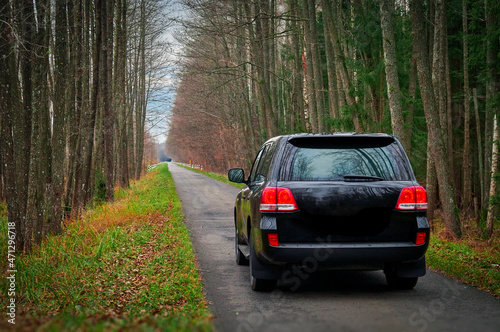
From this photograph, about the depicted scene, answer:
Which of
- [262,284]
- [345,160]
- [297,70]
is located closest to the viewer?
[345,160]

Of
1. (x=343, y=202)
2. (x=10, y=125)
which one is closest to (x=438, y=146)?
(x=343, y=202)

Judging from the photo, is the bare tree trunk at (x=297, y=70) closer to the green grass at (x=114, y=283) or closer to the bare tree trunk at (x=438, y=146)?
the bare tree trunk at (x=438, y=146)

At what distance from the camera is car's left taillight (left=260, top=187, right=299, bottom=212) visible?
5.31 meters

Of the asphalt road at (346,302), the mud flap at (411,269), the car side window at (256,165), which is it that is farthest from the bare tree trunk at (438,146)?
the mud flap at (411,269)

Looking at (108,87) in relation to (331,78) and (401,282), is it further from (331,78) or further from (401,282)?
(401,282)

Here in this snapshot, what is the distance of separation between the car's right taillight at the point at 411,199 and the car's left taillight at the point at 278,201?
118 cm

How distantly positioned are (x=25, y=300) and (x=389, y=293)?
470 centimetres

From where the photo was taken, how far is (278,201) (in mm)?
5324

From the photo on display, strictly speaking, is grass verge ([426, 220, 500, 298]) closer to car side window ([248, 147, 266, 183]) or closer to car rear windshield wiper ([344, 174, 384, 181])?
car rear windshield wiper ([344, 174, 384, 181])

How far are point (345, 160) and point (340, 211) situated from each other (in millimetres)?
611

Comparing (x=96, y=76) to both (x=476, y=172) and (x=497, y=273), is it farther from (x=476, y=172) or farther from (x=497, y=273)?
(x=476, y=172)

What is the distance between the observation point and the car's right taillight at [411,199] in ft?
17.6

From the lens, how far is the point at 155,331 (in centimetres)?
244

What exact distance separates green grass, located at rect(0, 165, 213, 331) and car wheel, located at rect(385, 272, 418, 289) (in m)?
2.40
